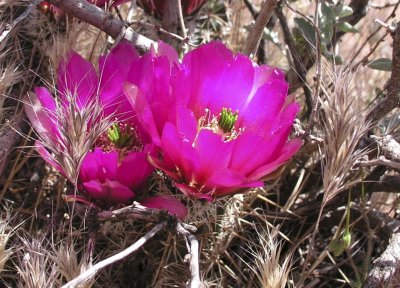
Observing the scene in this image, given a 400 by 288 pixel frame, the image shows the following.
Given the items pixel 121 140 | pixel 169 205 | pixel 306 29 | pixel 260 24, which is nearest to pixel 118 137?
pixel 121 140

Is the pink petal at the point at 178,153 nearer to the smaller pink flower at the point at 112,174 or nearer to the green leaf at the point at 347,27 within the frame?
the smaller pink flower at the point at 112,174

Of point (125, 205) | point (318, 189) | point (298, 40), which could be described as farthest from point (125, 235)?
point (298, 40)

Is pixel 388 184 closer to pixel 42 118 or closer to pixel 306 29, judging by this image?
pixel 306 29

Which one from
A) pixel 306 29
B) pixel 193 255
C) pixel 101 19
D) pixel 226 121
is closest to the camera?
pixel 193 255

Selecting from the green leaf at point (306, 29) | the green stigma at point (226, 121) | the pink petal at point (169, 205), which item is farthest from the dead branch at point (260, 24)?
the pink petal at point (169, 205)

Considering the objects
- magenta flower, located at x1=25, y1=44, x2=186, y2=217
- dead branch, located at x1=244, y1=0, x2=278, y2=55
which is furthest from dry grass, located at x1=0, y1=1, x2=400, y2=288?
dead branch, located at x1=244, y1=0, x2=278, y2=55

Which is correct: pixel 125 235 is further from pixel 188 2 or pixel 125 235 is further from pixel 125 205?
pixel 188 2

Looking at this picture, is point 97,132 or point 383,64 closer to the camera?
point 97,132
